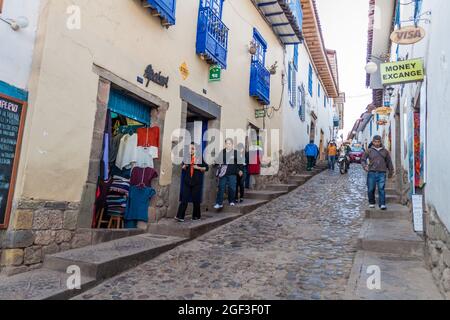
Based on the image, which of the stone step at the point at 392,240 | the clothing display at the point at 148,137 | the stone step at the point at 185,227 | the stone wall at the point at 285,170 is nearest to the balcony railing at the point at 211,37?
the clothing display at the point at 148,137

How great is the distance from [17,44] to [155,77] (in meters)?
2.40

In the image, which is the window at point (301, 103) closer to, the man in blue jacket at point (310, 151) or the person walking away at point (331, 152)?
the man in blue jacket at point (310, 151)

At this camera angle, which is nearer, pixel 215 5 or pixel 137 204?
pixel 137 204

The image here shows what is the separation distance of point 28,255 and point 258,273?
104 inches

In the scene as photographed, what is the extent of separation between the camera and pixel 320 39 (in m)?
16.3

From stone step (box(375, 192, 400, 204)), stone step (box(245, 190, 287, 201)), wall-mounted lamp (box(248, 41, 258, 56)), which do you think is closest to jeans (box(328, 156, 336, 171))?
→ stone step (box(245, 190, 287, 201))

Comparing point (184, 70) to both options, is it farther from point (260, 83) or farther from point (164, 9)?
point (260, 83)

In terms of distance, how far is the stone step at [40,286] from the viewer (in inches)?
123

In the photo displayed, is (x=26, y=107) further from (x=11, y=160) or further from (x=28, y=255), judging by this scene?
(x=28, y=255)

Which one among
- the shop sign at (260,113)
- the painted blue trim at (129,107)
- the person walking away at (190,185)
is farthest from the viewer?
the shop sign at (260,113)

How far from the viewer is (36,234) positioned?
3920mm

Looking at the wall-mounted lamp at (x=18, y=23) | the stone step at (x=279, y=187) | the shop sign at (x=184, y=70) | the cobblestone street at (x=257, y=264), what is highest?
the shop sign at (x=184, y=70)

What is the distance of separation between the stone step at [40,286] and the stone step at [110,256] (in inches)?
3.8

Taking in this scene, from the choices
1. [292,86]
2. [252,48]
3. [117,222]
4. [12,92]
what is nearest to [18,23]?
[12,92]
